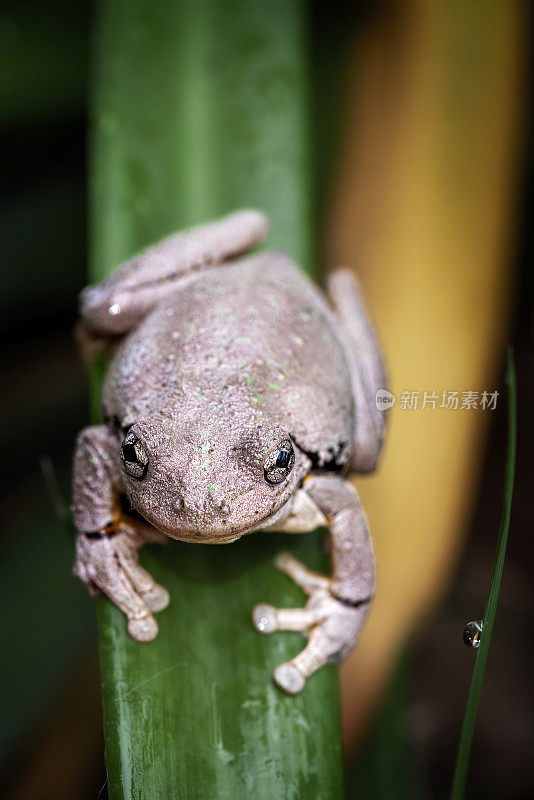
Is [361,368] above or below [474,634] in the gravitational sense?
above

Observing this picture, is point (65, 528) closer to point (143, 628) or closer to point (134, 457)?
point (143, 628)

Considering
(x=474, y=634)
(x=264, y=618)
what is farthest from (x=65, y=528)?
(x=474, y=634)

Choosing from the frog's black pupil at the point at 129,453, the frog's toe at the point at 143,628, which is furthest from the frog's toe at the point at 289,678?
the frog's black pupil at the point at 129,453

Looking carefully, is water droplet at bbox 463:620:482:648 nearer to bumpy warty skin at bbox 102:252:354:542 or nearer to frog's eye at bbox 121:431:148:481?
bumpy warty skin at bbox 102:252:354:542

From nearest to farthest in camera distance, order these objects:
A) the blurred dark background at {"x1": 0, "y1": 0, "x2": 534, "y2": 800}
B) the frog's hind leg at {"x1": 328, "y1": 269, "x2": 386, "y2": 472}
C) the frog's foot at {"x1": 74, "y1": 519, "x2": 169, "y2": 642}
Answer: the frog's foot at {"x1": 74, "y1": 519, "x2": 169, "y2": 642}, the frog's hind leg at {"x1": 328, "y1": 269, "x2": 386, "y2": 472}, the blurred dark background at {"x1": 0, "y1": 0, "x2": 534, "y2": 800}

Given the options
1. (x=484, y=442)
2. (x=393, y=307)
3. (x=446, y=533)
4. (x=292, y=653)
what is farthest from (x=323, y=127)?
(x=292, y=653)

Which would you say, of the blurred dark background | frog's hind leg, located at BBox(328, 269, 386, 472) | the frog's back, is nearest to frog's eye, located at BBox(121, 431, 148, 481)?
the frog's back
